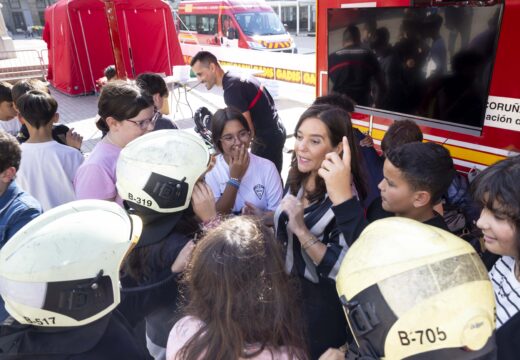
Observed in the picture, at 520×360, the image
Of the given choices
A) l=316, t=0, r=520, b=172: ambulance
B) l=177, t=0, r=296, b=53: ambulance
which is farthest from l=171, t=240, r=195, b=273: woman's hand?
l=177, t=0, r=296, b=53: ambulance

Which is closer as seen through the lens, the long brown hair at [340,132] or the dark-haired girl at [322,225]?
the dark-haired girl at [322,225]

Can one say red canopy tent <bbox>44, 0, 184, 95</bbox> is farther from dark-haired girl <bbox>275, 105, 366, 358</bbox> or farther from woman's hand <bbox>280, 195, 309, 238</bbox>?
woman's hand <bbox>280, 195, 309, 238</bbox>

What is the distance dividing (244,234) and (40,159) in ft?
6.99

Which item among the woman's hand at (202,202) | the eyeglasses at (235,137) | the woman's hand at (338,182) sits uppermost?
the woman's hand at (338,182)

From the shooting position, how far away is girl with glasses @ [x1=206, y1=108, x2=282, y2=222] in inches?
93.1

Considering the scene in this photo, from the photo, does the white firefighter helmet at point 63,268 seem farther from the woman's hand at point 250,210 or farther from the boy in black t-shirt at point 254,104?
the boy in black t-shirt at point 254,104

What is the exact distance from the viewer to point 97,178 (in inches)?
82.0

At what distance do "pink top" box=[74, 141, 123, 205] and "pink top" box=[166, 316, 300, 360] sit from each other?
46.7 inches

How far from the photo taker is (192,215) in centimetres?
170

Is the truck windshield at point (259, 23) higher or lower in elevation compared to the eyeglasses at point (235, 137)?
higher

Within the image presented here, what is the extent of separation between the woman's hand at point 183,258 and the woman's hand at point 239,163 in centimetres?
94

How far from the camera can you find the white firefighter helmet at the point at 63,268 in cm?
106

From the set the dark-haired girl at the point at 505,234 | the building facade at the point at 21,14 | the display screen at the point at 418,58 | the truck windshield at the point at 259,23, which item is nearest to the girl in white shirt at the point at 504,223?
A: the dark-haired girl at the point at 505,234

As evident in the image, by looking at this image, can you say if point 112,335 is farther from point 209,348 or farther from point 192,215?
point 192,215
